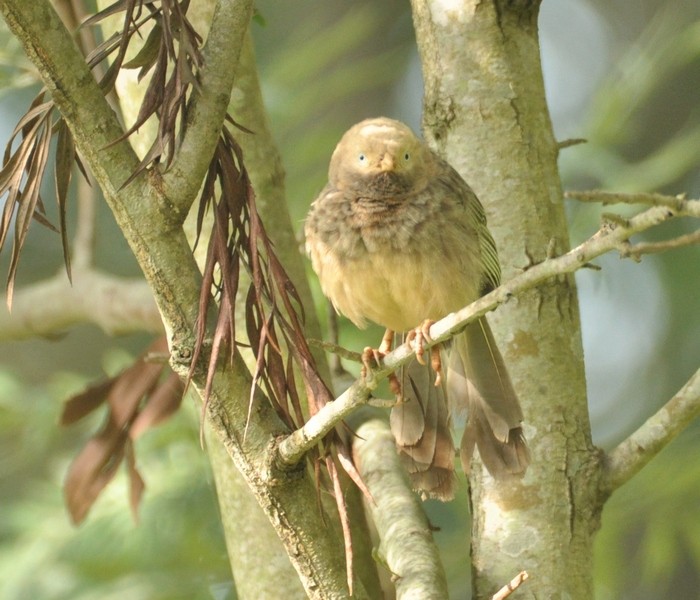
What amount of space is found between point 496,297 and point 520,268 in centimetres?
122

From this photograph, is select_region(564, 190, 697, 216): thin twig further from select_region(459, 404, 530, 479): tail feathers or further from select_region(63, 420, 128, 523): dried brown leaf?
select_region(63, 420, 128, 523): dried brown leaf

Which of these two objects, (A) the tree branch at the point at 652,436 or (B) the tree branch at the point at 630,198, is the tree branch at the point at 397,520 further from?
(B) the tree branch at the point at 630,198

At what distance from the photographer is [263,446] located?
8.36ft

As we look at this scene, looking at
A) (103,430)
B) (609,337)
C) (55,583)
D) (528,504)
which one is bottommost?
(609,337)

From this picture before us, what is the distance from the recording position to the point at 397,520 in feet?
10.5

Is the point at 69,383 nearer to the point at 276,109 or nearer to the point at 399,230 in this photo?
the point at 276,109

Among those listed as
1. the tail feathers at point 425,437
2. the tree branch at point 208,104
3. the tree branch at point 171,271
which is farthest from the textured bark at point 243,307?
the tree branch at point 208,104

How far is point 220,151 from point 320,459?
30.9 inches

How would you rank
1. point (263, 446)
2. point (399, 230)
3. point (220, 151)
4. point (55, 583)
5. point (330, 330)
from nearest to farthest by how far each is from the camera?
point (263, 446) < point (220, 151) < point (399, 230) < point (330, 330) < point (55, 583)

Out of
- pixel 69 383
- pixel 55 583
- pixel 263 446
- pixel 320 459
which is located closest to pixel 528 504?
pixel 320 459

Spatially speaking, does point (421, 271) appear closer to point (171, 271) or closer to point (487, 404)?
point (487, 404)

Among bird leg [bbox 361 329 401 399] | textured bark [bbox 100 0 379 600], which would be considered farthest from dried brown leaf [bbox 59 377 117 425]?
bird leg [bbox 361 329 401 399]

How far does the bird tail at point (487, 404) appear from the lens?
3.15m

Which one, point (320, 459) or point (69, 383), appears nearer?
point (320, 459)
